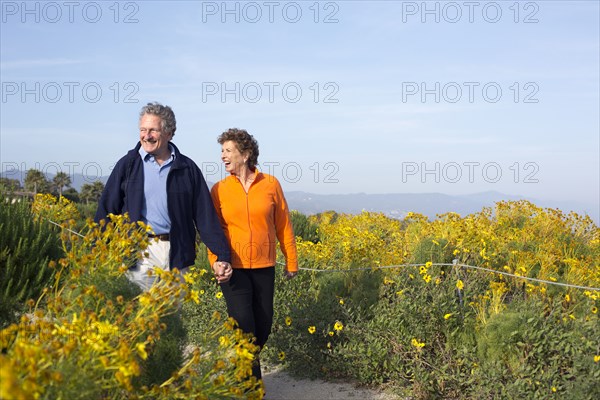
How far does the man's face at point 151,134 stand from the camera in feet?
13.7

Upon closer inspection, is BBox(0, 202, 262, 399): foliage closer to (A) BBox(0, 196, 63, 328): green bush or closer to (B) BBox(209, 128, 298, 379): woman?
(B) BBox(209, 128, 298, 379): woman

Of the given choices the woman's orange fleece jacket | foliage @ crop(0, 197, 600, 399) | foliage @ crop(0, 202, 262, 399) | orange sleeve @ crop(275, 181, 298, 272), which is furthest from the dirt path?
foliage @ crop(0, 202, 262, 399)

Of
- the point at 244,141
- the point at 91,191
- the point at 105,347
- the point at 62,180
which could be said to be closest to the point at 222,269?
the point at 244,141

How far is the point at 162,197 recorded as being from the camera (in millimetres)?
4207

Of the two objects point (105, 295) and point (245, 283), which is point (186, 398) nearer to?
point (105, 295)

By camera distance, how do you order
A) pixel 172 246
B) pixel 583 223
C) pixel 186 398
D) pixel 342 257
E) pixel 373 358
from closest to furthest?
pixel 186 398, pixel 172 246, pixel 373 358, pixel 342 257, pixel 583 223

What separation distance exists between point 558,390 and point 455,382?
696 millimetres

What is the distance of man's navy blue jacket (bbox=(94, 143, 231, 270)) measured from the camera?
13.8ft

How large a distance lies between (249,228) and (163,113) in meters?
0.97

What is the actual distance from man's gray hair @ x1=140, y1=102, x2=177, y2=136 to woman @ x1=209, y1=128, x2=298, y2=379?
1.84ft

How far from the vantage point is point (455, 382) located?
4.64m

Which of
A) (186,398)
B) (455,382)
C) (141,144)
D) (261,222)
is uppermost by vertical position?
(141,144)

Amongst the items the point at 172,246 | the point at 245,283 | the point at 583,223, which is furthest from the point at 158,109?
the point at 583,223

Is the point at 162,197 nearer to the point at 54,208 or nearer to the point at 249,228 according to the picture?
the point at 249,228
